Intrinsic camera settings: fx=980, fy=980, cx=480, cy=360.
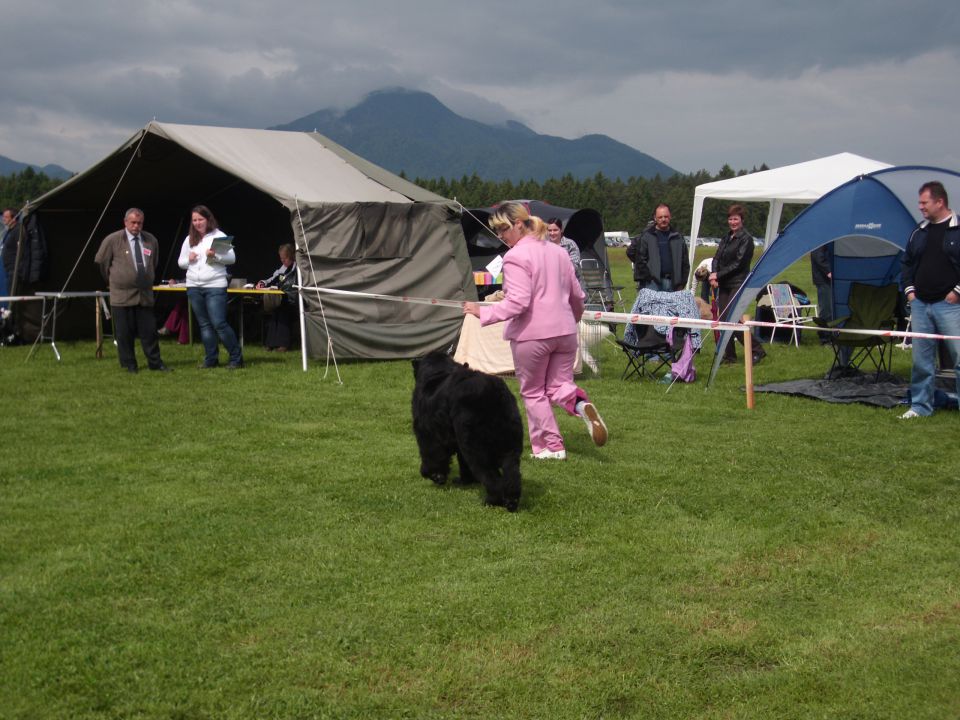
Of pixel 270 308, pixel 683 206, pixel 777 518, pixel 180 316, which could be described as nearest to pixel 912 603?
pixel 777 518

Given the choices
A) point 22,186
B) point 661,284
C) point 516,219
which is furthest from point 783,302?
point 22,186

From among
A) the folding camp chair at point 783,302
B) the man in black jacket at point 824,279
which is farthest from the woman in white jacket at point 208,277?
the folding camp chair at point 783,302

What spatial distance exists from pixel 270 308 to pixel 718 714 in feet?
35.4

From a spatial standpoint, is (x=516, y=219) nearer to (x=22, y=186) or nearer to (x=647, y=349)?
(x=647, y=349)

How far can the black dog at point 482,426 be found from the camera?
525 centimetres

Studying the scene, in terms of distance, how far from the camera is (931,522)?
5398 millimetres

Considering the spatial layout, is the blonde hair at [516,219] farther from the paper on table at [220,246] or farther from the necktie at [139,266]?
the necktie at [139,266]

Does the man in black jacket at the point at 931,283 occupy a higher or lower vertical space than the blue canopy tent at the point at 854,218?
lower

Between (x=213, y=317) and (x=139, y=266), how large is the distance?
98 cm

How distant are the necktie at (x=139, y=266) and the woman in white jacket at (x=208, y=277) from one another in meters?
0.42

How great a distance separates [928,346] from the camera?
8.44m

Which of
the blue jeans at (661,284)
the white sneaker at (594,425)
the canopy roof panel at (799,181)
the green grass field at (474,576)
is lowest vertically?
the green grass field at (474,576)

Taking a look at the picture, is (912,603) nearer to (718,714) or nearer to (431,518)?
(718,714)

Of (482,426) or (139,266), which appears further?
(139,266)
